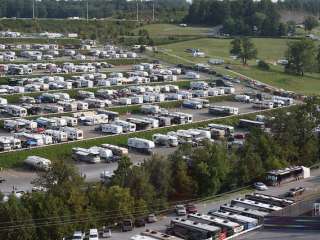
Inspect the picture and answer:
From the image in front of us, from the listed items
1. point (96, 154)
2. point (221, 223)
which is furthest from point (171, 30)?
point (221, 223)

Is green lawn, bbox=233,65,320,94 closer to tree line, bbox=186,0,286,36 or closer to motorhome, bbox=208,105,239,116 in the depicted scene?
motorhome, bbox=208,105,239,116

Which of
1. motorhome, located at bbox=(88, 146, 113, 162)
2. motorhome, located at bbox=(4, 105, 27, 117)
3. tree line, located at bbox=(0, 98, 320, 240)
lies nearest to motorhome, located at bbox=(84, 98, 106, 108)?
motorhome, located at bbox=(4, 105, 27, 117)

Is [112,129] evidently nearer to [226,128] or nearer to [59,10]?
[226,128]

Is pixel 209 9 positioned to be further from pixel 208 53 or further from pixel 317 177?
pixel 317 177

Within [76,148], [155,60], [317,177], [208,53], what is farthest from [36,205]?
[208,53]

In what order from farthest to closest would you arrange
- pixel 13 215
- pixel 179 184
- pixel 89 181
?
pixel 89 181
pixel 179 184
pixel 13 215

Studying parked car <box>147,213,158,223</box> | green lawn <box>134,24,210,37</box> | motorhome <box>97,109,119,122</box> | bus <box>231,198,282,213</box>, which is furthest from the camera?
green lawn <box>134,24,210,37</box>

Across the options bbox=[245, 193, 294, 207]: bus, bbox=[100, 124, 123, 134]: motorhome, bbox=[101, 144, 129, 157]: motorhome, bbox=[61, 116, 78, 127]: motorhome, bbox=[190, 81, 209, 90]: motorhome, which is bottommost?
bbox=[245, 193, 294, 207]: bus
